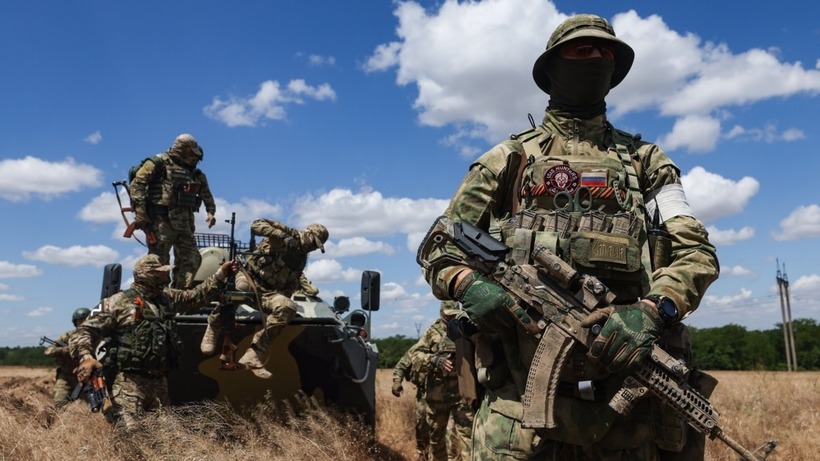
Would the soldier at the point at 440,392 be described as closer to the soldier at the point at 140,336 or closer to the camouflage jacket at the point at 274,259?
the camouflage jacket at the point at 274,259

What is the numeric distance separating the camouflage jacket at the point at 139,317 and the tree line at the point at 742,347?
79.6 feet

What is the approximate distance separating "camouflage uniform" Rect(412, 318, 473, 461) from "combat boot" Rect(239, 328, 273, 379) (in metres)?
1.68

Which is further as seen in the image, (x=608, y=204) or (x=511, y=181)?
(x=511, y=181)

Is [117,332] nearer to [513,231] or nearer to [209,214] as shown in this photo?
[209,214]

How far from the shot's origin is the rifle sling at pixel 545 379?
2613mm

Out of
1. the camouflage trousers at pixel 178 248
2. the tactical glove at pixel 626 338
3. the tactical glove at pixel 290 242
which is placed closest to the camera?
the tactical glove at pixel 626 338

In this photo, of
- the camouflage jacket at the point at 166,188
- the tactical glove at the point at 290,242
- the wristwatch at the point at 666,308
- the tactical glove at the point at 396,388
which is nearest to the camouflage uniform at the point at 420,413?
the tactical glove at the point at 396,388

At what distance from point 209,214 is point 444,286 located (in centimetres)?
678

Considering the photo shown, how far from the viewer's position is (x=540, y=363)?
266 centimetres

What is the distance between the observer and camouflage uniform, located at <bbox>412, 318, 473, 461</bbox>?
746 centimetres

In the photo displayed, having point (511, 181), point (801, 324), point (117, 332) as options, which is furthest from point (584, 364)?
point (801, 324)

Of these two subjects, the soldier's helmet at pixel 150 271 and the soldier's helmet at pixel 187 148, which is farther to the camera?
the soldier's helmet at pixel 187 148

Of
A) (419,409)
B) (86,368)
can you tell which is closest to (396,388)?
(419,409)

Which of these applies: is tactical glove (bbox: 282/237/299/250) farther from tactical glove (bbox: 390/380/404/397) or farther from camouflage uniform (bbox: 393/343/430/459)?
tactical glove (bbox: 390/380/404/397)
